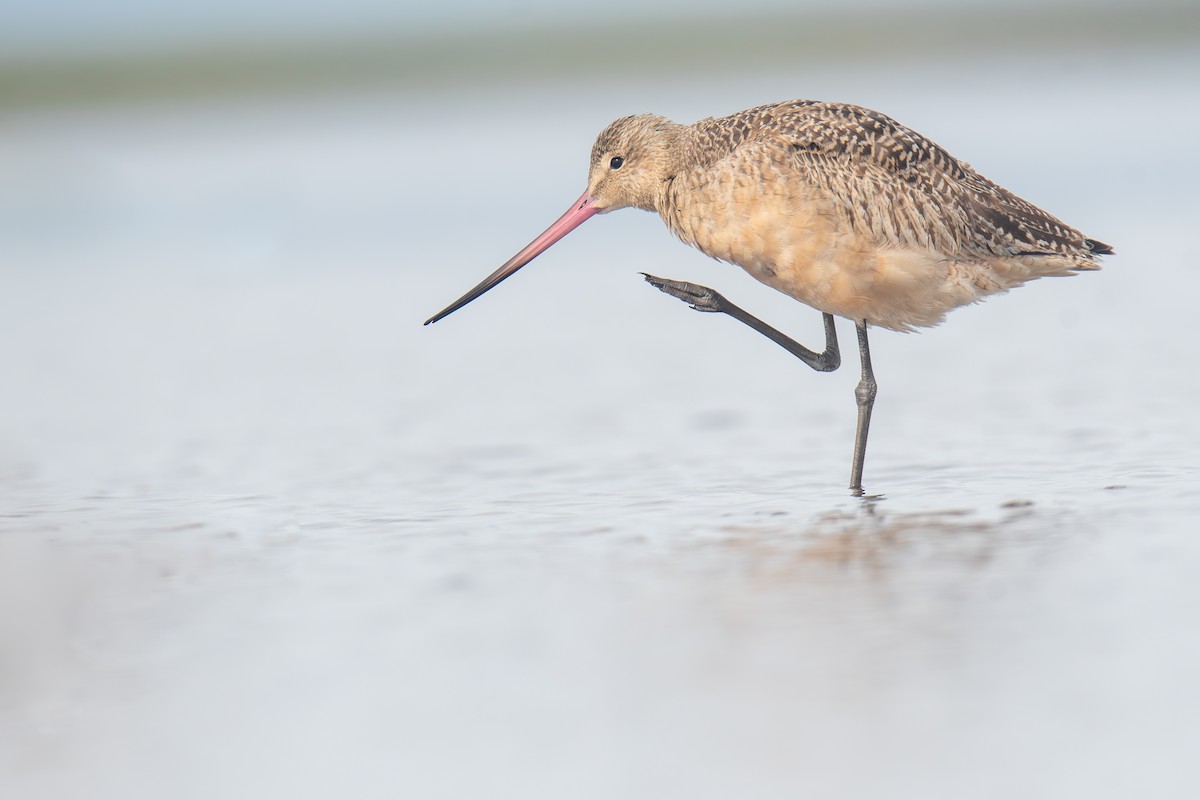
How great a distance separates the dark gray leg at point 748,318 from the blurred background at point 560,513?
271 millimetres

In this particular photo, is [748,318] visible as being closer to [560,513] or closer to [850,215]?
[850,215]

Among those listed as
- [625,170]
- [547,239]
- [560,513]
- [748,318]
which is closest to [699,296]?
[748,318]

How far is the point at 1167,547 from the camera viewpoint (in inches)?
157

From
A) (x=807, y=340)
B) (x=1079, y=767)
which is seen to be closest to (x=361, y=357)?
(x=807, y=340)

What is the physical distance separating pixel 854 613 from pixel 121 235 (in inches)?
354

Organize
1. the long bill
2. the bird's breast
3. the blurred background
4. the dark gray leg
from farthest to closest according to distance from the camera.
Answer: the long bill → the dark gray leg → the bird's breast → the blurred background

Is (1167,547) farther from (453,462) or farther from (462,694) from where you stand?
(453,462)

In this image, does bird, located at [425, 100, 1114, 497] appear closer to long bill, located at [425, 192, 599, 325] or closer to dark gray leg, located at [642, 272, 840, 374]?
dark gray leg, located at [642, 272, 840, 374]

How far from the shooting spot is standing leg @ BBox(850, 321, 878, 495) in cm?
505

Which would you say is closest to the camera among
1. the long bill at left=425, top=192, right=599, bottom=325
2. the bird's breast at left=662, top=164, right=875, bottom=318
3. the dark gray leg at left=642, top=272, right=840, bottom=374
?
the bird's breast at left=662, top=164, right=875, bottom=318

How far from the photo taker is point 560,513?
15.7ft

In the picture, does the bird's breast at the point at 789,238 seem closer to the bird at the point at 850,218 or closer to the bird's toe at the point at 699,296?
the bird at the point at 850,218

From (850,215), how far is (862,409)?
26.4 inches

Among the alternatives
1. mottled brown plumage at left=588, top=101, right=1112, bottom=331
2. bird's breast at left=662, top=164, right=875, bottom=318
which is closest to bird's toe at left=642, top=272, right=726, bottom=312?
mottled brown plumage at left=588, top=101, right=1112, bottom=331
